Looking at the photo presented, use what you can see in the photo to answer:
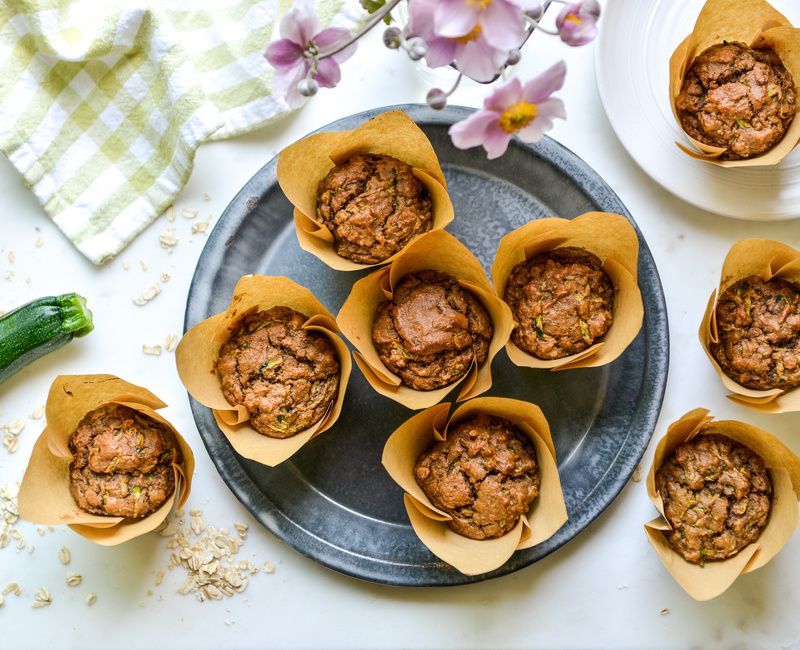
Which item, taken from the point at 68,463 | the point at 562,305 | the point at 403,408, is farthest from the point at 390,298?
the point at 68,463

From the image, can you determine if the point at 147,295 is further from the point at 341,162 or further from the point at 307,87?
the point at 307,87

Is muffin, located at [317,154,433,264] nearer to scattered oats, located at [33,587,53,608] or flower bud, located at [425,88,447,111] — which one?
flower bud, located at [425,88,447,111]

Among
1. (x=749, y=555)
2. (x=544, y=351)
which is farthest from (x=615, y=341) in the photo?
(x=749, y=555)

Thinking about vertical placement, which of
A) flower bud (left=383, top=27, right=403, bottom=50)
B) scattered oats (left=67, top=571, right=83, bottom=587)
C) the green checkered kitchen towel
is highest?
flower bud (left=383, top=27, right=403, bottom=50)

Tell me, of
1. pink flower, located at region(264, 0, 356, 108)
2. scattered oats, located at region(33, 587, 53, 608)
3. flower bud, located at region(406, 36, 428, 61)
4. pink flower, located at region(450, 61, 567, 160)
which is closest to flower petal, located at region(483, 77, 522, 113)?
pink flower, located at region(450, 61, 567, 160)

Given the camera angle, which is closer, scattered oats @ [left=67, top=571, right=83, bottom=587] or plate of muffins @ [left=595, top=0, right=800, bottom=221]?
plate of muffins @ [left=595, top=0, right=800, bottom=221]

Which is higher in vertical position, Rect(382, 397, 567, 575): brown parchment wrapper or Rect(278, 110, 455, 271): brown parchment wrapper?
Rect(278, 110, 455, 271): brown parchment wrapper

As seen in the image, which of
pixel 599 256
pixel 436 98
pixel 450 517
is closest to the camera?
pixel 436 98
